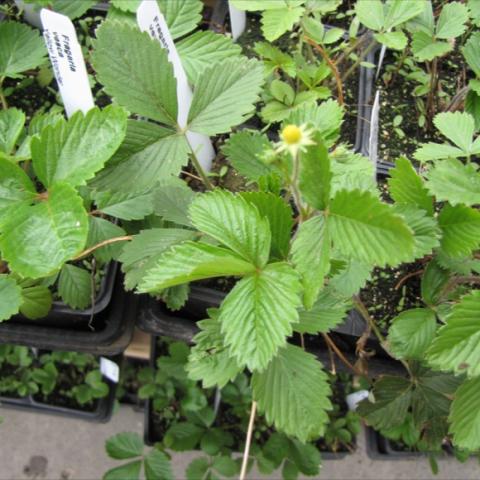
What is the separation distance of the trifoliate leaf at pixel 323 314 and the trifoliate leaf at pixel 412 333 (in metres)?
0.09

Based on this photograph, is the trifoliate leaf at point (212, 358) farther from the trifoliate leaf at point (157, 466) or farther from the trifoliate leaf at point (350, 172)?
the trifoliate leaf at point (157, 466)

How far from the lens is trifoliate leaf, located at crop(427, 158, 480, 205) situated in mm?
659

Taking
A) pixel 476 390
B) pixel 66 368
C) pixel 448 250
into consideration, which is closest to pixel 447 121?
pixel 448 250

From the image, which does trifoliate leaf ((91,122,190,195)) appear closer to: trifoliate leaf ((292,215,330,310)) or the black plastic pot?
trifoliate leaf ((292,215,330,310))

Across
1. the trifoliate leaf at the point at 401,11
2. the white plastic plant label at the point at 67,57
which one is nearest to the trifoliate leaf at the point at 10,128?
the white plastic plant label at the point at 67,57

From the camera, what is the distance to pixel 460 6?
1.01 m

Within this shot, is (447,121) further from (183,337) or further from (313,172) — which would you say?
(183,337)

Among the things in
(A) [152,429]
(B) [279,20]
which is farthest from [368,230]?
(A) [152,429]

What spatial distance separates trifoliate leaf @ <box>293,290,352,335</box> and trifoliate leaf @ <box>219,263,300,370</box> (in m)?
0.16

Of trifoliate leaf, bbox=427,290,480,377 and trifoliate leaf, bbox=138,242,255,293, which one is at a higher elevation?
trifoliate leaf, bbox=138,242,255,293

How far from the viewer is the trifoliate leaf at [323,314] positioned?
2.39 feet

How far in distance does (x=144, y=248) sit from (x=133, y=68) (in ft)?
0.74

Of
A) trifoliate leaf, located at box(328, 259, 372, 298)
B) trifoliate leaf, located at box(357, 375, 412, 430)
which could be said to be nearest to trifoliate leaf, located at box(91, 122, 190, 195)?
trifoliate leaf, located at box(328, 259, 372, 298)

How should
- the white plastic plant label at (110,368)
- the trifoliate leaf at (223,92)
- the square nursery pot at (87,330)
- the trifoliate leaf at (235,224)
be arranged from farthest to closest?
the white plastic plant label at (110,368) < the square nursery pot at (87,330) < the trifoliate leaf at (223,92) < the trifoliate leaf at (235,224)
